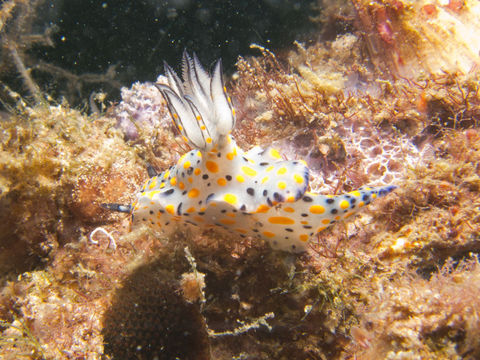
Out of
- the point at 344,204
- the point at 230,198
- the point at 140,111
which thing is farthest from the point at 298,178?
the point at 140,111

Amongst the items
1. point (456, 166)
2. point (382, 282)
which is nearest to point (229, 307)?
point (382, 282)

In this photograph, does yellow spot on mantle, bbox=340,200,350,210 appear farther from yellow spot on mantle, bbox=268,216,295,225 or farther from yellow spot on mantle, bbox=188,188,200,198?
yellow spot on mantle, bbox=188,188,200,198

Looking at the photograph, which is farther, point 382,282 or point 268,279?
point 268,279

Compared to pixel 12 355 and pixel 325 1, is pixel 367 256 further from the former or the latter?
pixel 325 1

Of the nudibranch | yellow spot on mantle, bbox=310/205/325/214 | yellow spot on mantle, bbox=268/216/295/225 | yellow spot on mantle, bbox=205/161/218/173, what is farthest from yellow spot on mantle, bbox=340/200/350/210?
yellow spot on mantle, bbox=205/161/218/173

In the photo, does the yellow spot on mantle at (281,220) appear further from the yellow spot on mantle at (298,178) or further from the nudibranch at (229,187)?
the yellow spot on mantle at (298,178)

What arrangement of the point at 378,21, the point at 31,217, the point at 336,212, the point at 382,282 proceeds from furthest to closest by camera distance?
the point at 378,21
the point at 31,217
the point at 382,282
the point at 336,212

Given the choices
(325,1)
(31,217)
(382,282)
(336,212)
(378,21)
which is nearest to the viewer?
(336,212)

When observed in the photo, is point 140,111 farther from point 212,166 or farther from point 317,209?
point 317,209
